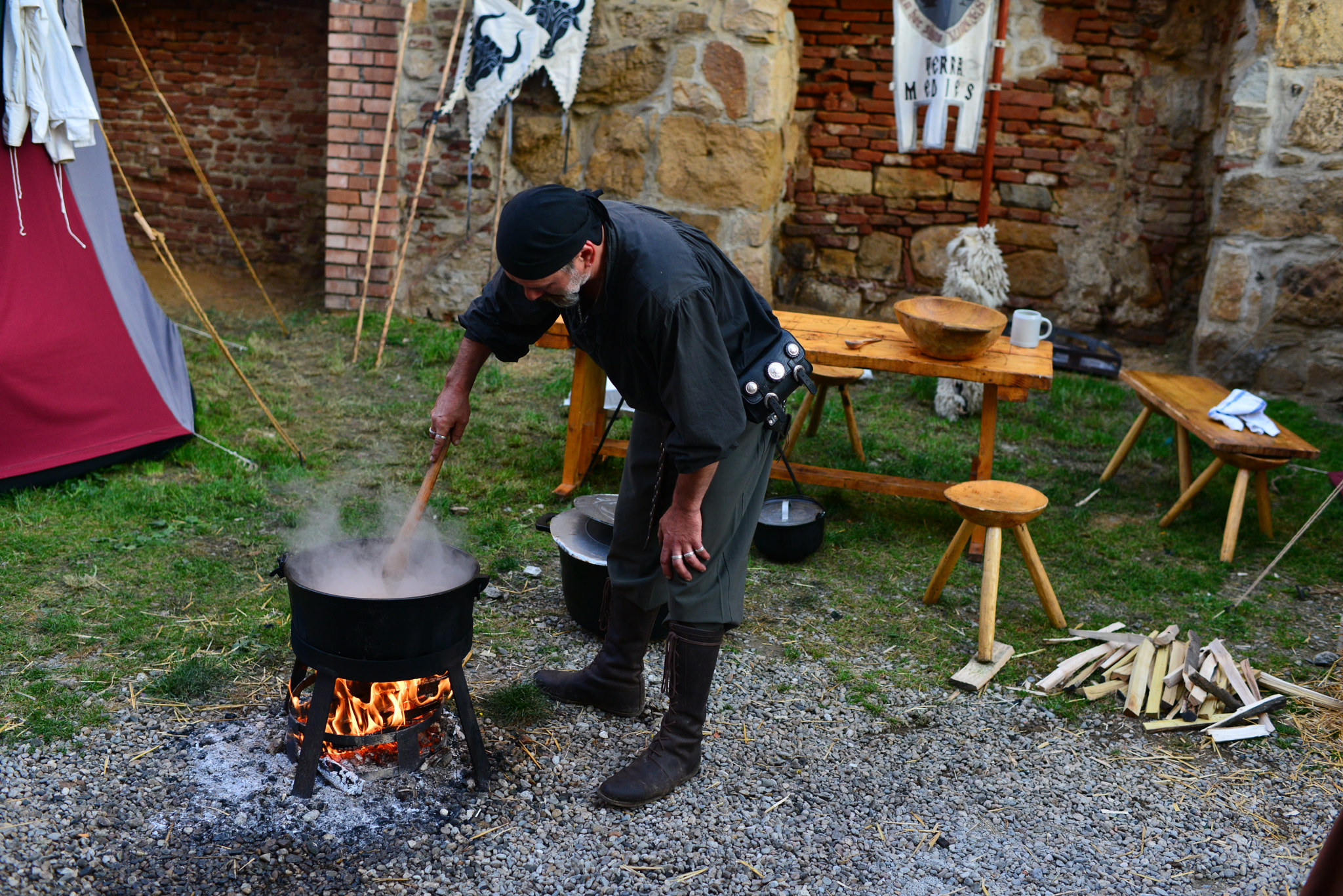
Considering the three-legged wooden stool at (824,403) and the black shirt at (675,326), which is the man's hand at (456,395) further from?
the three-legged wooden stool at (824,403)

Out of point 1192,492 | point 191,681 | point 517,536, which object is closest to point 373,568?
point 191,681

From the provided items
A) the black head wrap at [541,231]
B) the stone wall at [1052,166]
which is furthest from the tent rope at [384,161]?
the black head wrap at [541,231]

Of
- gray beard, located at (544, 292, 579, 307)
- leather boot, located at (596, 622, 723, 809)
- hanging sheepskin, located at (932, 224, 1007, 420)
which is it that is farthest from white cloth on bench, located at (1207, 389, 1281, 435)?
gray beard, located at (544, 292, 579, 307)

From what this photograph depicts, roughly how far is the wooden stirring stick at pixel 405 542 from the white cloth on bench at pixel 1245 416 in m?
3.58

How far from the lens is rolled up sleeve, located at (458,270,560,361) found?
109 inches

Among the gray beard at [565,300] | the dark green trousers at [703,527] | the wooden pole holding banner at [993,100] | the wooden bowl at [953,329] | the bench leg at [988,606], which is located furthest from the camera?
the wooden pole holding banner at [993,100]

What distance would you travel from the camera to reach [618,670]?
126 inches

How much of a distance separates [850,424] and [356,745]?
11.0 ft

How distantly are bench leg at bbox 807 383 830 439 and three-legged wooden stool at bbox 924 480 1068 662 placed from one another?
1622mm

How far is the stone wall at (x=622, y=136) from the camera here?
21.8 feet

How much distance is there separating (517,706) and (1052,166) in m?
5.81

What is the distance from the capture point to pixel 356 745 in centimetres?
274

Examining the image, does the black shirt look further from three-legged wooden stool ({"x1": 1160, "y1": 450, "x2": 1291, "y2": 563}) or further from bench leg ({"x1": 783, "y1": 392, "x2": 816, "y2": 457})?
three-legged wooden stool ({"x1": 1160, "y1": 450, "x2": 1291, "y2": 563})

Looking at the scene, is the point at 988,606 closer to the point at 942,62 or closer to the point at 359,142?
the point at 942,62
